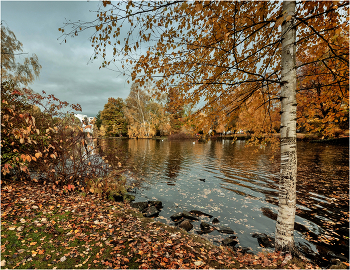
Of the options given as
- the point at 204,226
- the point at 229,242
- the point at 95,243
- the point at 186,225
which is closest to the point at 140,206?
the point at 186,225

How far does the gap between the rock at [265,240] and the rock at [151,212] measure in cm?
357

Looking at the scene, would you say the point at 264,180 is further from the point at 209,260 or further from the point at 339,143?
the point at 339,143

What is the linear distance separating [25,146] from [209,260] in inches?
326

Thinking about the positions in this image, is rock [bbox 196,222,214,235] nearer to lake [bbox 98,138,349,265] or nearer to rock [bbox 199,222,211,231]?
rock [bbox 199,222,211,231]

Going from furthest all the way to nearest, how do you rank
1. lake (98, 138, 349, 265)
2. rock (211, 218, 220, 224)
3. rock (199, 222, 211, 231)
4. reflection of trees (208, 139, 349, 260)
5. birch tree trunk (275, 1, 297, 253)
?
rock (211, 218, 220, 224) < rock (199, 222, 211, 231) < reflection of trees (208, 139, 349, 260) < lake (98, 138, 349, 265) < birch tree trunk (275, 1, 297, 253)

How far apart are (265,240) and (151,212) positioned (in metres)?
4.01

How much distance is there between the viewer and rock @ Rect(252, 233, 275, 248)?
478 centimetres

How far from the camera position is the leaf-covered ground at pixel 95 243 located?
3199 millimetres

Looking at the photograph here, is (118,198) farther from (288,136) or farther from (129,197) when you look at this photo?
(288,136)

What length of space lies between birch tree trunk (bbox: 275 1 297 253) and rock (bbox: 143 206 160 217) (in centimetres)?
429

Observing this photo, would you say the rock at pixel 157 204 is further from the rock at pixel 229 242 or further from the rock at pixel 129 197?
the rock at pixel 229 242

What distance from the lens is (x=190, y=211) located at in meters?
6.83

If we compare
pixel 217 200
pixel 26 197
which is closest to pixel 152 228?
pixel 217 200

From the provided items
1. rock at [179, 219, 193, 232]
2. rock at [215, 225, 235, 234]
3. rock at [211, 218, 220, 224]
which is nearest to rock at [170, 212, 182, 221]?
rock at [179, 219, 193, 232]
